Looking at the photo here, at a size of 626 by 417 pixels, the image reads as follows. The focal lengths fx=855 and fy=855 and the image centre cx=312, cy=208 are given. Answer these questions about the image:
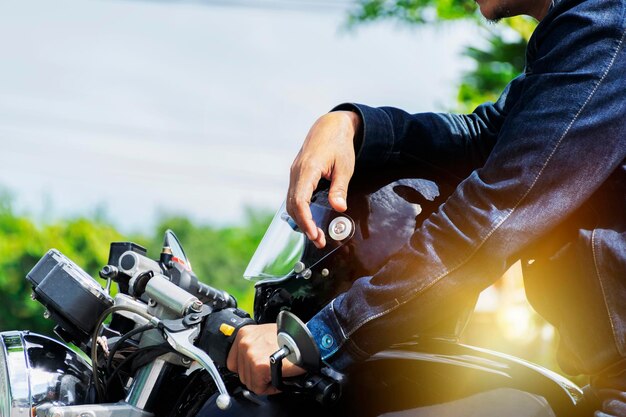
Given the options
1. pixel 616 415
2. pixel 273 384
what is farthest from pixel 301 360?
pixel 616 415

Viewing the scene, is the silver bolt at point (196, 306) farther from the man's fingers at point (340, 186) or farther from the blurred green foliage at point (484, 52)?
the blurred green foliage at point (484, 52)

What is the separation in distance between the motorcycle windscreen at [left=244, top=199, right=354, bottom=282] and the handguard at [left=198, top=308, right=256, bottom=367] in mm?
205

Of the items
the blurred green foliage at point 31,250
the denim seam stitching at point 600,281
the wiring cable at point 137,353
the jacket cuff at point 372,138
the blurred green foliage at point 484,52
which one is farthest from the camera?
the blurred green foliage at point 31,250

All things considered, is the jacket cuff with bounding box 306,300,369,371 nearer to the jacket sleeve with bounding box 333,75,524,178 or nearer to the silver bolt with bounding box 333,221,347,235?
the silver bolt with bounding box 333,221,347,235

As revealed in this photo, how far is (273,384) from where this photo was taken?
1.67 meters

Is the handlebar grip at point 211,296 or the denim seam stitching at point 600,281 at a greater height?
the denim seam stitching at point 600,281

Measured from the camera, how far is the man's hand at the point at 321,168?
6.08 ft

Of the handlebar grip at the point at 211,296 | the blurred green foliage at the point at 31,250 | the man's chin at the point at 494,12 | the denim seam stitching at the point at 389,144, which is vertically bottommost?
the blurred green foliage at the point at 31,250

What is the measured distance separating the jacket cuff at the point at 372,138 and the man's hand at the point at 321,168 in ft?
0.09

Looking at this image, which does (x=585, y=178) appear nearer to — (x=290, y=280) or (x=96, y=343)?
(x=290, y=280)

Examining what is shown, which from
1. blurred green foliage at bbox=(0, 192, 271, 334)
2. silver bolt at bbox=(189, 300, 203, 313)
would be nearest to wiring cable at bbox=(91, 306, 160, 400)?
silver bolt at bbox=(189, 300, 203, 313)

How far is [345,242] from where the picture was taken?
190cm

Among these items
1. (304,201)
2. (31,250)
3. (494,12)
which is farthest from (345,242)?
(31,250)

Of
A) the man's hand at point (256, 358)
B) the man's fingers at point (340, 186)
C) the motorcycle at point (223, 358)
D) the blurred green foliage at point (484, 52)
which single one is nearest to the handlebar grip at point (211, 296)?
the motorcycle at point (223, 358)
